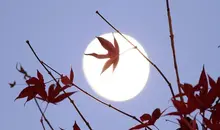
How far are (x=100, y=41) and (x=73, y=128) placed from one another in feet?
1.78

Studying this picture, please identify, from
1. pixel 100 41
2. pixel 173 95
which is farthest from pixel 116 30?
pixel 173 95

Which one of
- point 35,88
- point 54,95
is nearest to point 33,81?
point 35,88

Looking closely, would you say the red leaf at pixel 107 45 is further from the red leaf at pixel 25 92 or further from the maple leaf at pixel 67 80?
the red leaf at pixel 25 92

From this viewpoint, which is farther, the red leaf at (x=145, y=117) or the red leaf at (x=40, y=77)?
the red leaf at (x=40, y=77)

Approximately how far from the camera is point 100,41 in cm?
189

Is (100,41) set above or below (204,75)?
above

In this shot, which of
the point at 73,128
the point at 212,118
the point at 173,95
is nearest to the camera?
the point at 212,118

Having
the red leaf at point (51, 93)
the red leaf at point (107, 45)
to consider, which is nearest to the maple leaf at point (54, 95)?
the red leaf at point (51, 93)

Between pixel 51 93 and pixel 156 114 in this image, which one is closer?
pixel 156 114

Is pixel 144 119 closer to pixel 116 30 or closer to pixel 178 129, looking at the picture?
pixel 178 129

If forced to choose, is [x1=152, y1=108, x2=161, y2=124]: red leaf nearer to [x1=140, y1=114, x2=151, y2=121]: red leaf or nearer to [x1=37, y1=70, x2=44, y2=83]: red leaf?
[x1=140, y1=114, x2=151, y2=121]: red leaf

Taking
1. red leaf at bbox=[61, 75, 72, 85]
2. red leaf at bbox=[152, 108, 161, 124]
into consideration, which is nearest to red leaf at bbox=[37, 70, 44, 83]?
red leaf at bbox=[61, 75, 72, 85]

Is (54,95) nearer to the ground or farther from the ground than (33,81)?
nearer to the ground

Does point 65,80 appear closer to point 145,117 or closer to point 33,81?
point 33,81
